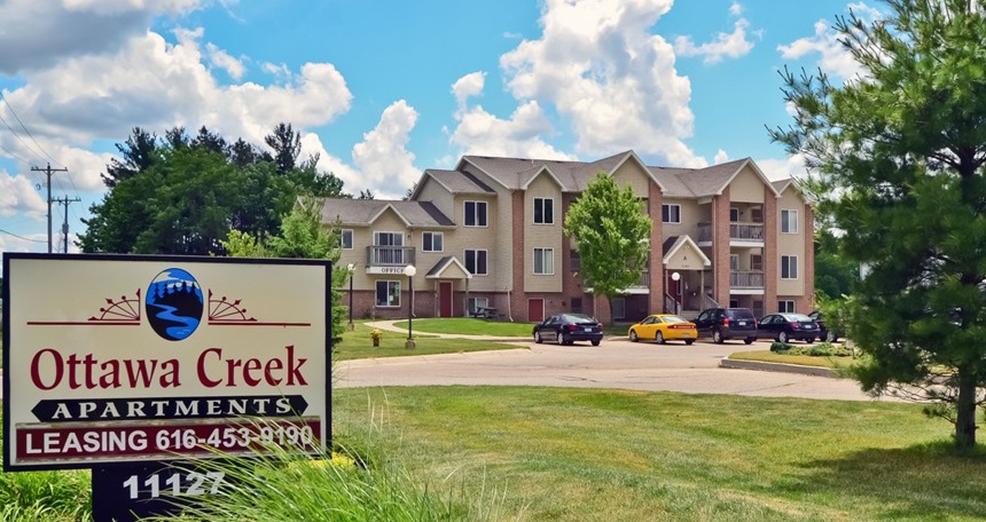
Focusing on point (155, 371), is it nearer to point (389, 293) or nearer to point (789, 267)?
point (389, 293)

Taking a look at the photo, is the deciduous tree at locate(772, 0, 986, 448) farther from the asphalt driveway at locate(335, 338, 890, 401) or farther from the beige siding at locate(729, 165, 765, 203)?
the beige siding at locate(729, 165, 765, 203)

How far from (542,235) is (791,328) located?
1884cm

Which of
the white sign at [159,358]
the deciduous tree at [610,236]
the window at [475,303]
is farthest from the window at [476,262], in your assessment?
the white sign at [159,358]

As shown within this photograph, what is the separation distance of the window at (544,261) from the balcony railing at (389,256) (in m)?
7.03

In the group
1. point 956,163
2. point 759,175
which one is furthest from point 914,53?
point 759,175

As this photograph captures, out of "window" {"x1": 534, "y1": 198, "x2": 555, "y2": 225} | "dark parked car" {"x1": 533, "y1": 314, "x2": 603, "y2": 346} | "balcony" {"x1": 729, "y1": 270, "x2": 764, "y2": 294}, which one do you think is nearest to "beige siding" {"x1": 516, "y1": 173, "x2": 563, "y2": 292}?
"window" {"x1": 534, "y1": 198, "x2": 555, "y2": 225}

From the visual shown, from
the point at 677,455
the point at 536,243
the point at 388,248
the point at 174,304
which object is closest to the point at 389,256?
the point at 388,248

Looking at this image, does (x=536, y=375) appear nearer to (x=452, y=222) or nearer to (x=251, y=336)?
(x=251, y=336)

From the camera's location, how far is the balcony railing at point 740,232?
56.0 metres

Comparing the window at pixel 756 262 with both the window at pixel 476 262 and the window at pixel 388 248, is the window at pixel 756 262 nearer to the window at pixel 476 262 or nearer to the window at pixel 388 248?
the window at pixel 476 262

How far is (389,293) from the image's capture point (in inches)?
2109

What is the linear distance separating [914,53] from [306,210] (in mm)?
10852

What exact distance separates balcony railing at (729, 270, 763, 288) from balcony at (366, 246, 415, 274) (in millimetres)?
19077

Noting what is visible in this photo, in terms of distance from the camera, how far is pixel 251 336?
544 centimetres
